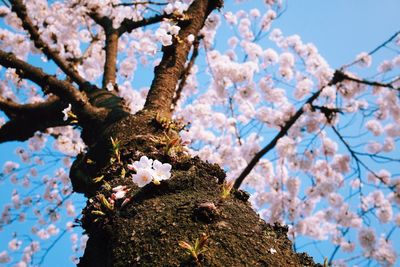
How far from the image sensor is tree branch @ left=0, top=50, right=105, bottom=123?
3.11 metres

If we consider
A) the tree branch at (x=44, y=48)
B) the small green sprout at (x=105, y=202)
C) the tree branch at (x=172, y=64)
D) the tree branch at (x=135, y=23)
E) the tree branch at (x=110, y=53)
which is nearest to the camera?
the small green sprout at (x=105, y=202)

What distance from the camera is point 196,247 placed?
Answer: 1143 millimetres

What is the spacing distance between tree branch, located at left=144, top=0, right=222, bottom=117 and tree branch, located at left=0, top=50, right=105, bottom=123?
1.81 feet

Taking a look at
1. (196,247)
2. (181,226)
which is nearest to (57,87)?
(181,226)

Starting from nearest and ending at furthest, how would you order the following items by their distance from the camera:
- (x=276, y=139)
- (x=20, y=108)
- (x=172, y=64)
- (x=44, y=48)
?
(x=172, y=64) < (x=20, y=108) < (x=44, y=48) < (x=276, y=139)

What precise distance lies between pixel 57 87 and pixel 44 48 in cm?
126

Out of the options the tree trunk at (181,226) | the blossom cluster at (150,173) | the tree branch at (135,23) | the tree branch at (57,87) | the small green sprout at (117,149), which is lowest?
the tree trunk at (181,226)

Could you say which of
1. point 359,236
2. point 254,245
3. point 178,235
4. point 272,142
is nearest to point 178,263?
point 178,235

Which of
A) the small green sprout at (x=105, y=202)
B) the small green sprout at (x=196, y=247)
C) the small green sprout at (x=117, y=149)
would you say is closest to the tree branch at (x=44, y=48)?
the small green sprout at (x=117, y=149)

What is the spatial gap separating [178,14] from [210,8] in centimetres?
61

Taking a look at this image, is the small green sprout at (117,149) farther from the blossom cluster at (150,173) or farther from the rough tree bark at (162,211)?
the blossom cluster at (150,173)

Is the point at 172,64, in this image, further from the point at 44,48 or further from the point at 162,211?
the point at 44,48

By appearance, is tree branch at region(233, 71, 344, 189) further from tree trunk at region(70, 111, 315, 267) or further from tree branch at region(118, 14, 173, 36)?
tree trunk at region(70, 111, 315, 267)

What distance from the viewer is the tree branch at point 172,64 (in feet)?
9.36
